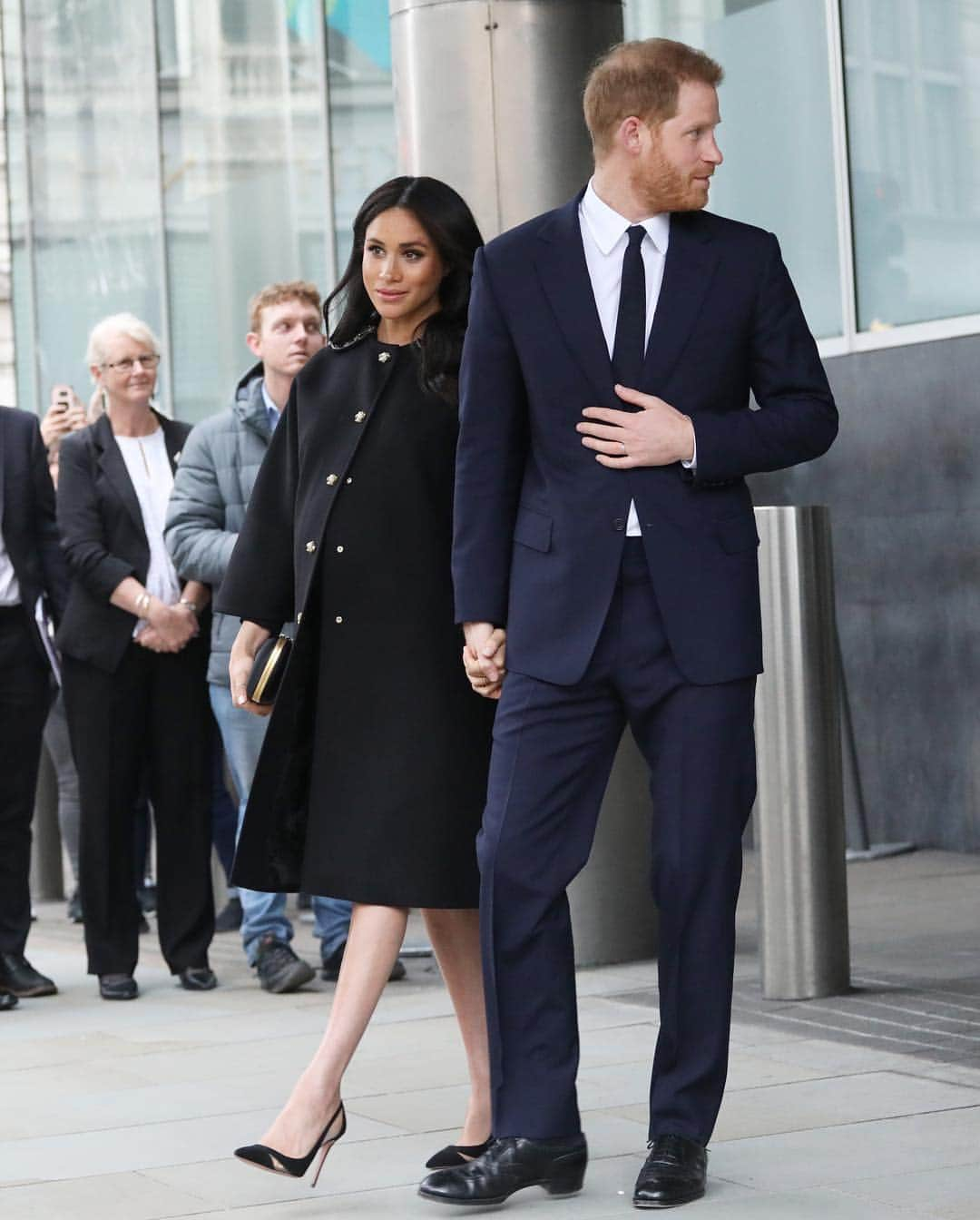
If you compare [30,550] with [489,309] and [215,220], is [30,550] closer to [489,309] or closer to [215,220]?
[489,309]

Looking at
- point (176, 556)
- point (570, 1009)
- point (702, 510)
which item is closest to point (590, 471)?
point (702, 510)

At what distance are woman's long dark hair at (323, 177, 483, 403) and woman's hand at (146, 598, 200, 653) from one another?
8.44 feet

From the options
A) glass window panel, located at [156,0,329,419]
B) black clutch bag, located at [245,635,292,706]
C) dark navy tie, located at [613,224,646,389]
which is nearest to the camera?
dark navy tie, located at [613,224,646,389]

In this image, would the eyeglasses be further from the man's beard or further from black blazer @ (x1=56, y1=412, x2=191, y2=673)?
the man's beard

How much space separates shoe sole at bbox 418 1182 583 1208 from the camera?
4023mm

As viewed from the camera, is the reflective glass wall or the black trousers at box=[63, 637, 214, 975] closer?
the black trousers at box=[63, 637, 214, 975]

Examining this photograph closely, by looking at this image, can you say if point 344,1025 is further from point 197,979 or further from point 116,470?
point 116,470

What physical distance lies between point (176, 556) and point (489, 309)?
295 centimetres

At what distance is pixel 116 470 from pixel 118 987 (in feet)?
5.14

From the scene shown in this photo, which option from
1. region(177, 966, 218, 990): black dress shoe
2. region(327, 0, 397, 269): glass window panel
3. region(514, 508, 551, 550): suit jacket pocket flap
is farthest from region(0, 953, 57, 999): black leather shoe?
region(327, 0, 397, 269): glass window panel

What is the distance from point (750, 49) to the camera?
1001 centimetres

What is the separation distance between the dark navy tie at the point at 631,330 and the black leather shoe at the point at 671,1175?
4.33 ft

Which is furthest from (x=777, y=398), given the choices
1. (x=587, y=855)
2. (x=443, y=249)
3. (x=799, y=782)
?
(x=799, y=782)

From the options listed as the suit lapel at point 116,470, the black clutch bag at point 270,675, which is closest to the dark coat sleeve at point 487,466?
the black clutch bag at point 270,675
